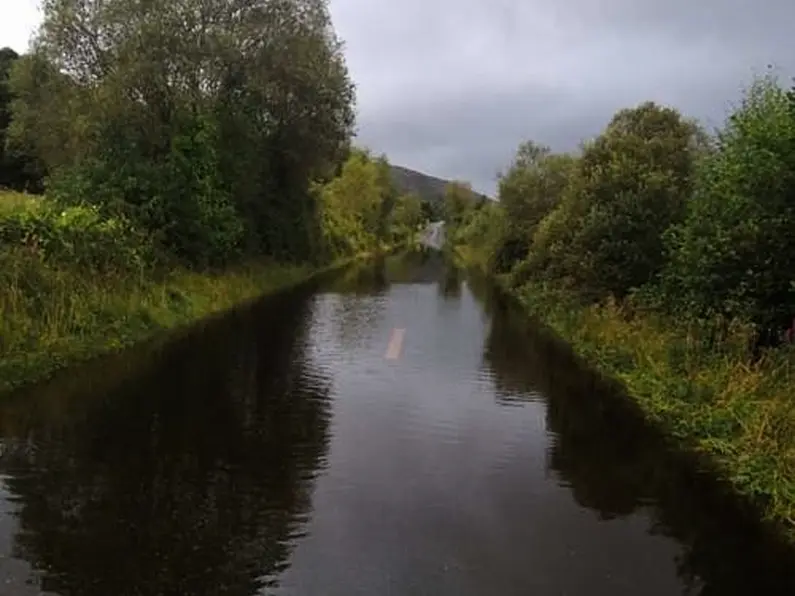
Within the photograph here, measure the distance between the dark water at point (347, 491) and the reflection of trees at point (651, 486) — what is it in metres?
0.03

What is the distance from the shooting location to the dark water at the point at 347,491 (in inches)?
303

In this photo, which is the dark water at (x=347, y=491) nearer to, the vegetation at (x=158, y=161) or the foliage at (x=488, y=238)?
the vegetation at (x=158, y=161)

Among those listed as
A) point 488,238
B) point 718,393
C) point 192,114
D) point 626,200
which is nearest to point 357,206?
point 488,238

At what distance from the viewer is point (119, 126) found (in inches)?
1261

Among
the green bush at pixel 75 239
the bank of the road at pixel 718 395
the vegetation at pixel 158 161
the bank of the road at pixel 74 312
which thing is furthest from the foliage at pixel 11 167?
the bank of the road at pixel 718 395

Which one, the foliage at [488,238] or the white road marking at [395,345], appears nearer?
the white road marking at [395,345]

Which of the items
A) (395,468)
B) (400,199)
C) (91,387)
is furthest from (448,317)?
(400,199)

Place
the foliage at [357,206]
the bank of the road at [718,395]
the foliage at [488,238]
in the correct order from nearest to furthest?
1. the bank of the road at [718,395]
2. the foliage at [488,238]
3. the foliage at [357,206]

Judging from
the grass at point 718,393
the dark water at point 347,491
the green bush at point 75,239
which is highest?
the green bush at point 75,239

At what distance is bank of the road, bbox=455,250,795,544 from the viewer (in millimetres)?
10562

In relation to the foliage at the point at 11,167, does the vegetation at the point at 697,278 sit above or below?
below

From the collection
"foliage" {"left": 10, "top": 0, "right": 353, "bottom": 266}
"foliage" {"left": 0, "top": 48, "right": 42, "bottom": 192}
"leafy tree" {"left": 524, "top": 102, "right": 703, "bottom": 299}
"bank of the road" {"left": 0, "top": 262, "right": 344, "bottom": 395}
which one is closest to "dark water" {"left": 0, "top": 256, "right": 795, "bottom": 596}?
"bank of the road" {"left": 0, "top": 262, "right": 344, "bottom": 395}

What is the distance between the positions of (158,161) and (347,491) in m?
24.8

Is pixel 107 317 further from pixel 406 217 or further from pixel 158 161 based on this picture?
pixel 406 217
